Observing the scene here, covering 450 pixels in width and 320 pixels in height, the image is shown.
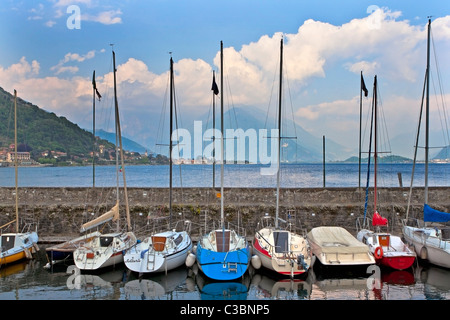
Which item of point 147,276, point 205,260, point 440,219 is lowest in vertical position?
point 147,276

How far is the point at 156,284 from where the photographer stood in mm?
12625

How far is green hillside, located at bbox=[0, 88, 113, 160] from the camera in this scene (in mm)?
87375

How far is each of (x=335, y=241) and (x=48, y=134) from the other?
307ft

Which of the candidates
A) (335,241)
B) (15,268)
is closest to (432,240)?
(335,241)

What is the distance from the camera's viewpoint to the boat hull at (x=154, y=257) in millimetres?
12906

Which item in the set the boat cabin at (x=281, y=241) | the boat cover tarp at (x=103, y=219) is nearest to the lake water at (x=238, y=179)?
the boat cover tarp at (x=103, y=219)

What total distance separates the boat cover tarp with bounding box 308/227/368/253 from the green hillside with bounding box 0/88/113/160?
7607cm

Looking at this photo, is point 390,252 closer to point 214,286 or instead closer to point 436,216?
point 436,216

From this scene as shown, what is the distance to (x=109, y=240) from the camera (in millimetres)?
14977

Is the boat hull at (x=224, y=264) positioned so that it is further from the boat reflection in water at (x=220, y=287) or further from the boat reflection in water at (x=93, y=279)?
the boat reflection in water at (x=93, y=279)

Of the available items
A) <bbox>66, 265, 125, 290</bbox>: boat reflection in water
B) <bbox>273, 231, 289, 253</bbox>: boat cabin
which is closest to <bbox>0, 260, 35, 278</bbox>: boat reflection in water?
<bbox>66, 265, 125, 290</bbox>: boat reflection in water
